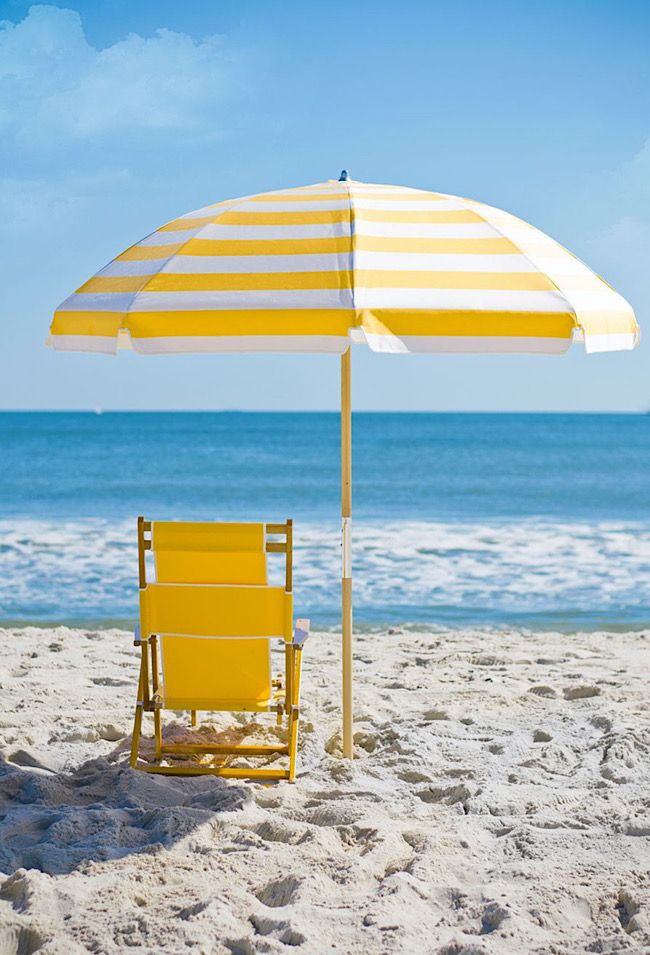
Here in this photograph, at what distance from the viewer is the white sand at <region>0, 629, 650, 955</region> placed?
2846 millimetres

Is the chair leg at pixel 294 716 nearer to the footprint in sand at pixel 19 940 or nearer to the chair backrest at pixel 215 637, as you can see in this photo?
the chair backrest at pixel 215 637

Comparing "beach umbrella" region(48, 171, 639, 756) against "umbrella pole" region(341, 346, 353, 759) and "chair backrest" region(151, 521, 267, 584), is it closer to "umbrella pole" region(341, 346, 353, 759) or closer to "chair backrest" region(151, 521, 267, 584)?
"umbrella pole" region(341, 346, 353, 759)

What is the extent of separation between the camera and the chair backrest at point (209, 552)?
3.92 m

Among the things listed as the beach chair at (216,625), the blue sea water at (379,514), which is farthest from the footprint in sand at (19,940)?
the blue sea water at (379,514)

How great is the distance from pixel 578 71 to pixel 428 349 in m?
15.3

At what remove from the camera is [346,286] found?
3297 millimetres

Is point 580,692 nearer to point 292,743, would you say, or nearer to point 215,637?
point 292,743

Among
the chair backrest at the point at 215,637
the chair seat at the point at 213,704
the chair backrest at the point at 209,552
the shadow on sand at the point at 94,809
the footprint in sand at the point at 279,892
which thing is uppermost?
the chair backrest at the point at 209,552

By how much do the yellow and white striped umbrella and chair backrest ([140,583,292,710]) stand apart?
3.33 feet

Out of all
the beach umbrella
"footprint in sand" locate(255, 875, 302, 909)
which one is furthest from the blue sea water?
"footprint in sand" locate(255, 875, 302, 909)

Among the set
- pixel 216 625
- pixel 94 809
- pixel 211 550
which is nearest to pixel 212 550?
pixel 211 550

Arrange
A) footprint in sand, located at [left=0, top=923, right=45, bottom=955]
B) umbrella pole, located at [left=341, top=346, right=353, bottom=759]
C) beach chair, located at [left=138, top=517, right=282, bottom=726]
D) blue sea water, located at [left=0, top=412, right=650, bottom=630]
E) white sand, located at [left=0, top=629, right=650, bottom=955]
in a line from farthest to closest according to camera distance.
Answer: blue sea water, located at [left=0, top=412, right=650, bottom=630]
umbrella pole, located at [left=341, top=346, right=353, bottom=759]
beach chair, located at [left=138, top=517, right=282, bottom=726]
white sand, located at [left=0, top=629, right=650, bottom=955]
footprint in sand, located at [left=0, top=923, right=45, bottom=955]

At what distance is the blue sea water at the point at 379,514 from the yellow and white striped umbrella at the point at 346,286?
475 centimetres

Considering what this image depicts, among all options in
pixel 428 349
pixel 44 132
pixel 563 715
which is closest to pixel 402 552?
pixel 563 715
